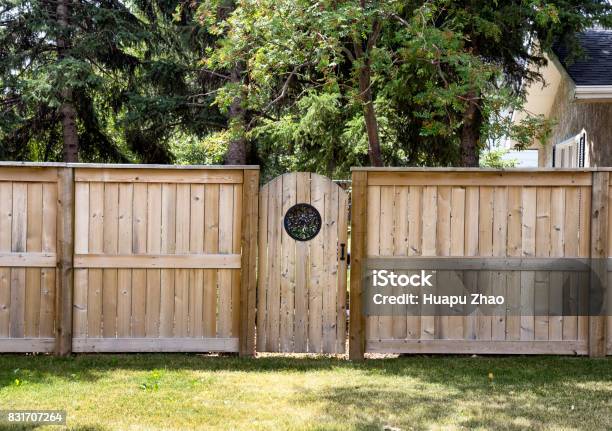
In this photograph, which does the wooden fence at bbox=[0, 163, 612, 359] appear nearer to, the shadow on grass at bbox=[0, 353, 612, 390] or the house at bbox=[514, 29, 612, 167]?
the shadow on grass at bbox=[0, 353, 612, 390]

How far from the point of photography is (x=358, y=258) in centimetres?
637

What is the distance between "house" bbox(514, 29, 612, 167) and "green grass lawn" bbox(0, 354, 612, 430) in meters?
3.59

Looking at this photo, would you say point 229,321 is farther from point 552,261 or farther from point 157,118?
point 157,118

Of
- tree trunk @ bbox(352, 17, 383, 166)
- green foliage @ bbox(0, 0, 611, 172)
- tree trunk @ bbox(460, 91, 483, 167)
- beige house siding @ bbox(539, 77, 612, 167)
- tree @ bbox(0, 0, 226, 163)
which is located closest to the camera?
green foliage @ bbox(0, 0, 611, 172)

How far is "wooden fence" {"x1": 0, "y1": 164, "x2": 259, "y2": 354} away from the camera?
630 centimetres

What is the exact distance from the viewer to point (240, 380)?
5539mm

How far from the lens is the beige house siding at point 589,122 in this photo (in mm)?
9484

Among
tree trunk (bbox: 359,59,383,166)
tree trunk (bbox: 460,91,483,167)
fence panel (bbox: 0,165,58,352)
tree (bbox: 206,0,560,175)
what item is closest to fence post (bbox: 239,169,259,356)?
fence panel (bbox: 0,165,58,352)

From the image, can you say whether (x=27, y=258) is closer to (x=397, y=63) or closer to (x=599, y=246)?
(x=599, y=246)

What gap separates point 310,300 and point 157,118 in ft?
23.6

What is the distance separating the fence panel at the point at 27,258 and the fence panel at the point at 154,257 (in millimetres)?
230

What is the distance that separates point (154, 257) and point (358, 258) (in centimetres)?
178

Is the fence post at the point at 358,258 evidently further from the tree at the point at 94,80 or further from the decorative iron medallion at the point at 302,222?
the tree at the point at 94,80

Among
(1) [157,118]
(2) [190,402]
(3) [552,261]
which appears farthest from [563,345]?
(1) [157,118]
